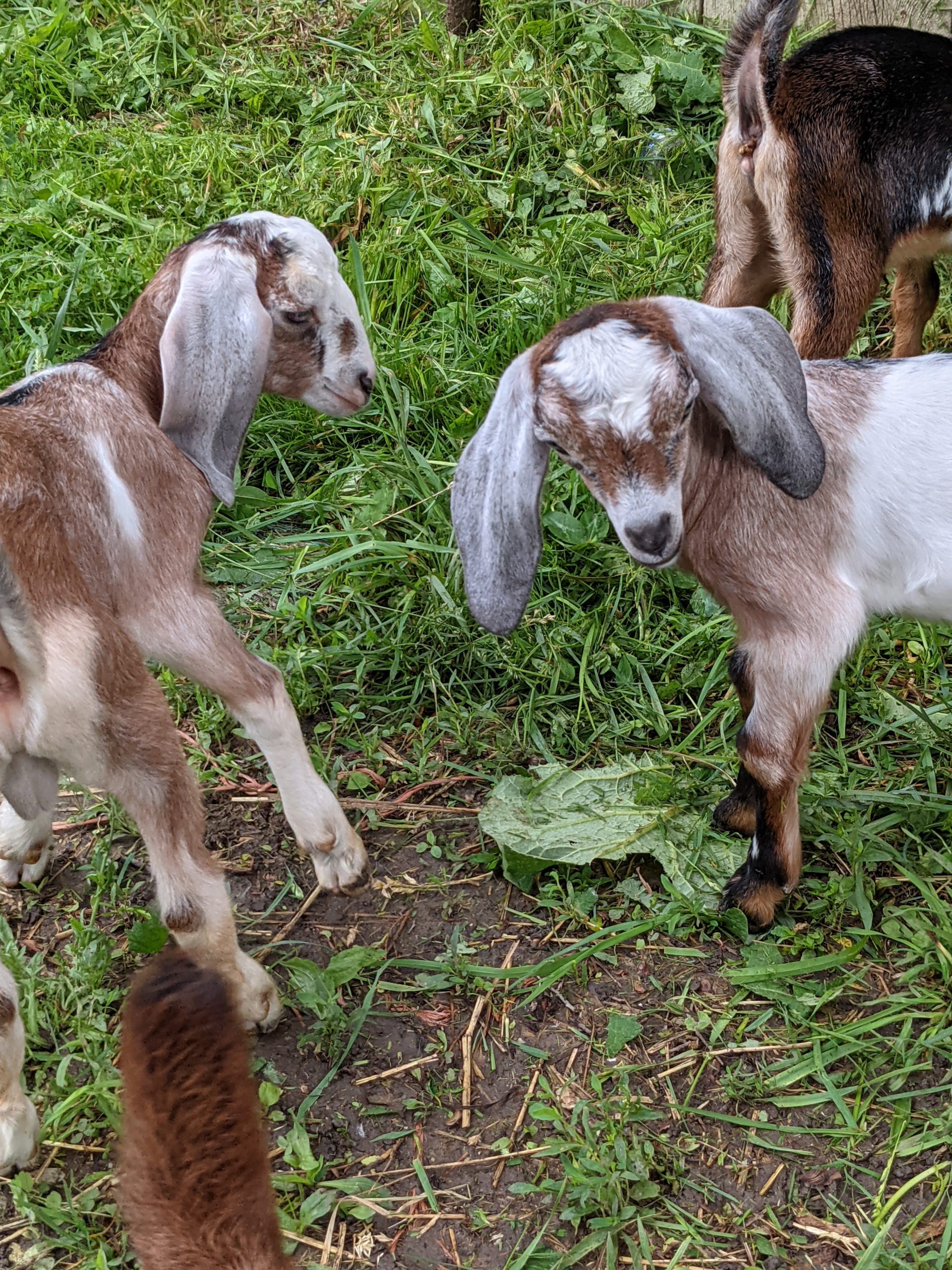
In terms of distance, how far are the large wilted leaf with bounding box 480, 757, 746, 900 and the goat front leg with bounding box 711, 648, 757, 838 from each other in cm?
4

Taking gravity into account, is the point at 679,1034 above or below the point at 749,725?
below

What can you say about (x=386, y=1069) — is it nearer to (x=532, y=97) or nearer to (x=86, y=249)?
(x=86, y=249)

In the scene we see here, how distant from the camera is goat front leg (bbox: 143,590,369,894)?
285cm

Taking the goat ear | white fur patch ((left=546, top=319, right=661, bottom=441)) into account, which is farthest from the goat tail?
white fur patch ((left=546, top=319, right=661, bottom=441))

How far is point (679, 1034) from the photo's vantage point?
9.04 feet

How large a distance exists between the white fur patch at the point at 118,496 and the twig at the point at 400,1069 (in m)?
1.21

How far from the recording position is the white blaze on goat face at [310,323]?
3.13 meters

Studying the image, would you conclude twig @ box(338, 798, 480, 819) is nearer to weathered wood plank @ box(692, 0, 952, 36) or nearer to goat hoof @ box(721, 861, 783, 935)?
goat hoof @ box(721, 861, 783, 935)

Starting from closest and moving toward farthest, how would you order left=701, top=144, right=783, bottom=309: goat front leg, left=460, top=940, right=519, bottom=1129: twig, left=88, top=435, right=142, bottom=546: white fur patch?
left=460, top=940, right=519, bottom=1129: twig < left=88, top=435, right=142, bottom=546: white fur patch < left=701, top=144, right=783, bottom=309: goat front leg

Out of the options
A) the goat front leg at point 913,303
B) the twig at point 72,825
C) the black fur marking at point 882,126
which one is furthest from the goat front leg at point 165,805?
the goat front leg at point 913,303

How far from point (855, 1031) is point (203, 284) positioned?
7.08 ft

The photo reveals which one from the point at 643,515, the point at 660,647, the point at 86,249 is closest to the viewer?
the point at 643,515

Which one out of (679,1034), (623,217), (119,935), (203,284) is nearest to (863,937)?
(679,1034)

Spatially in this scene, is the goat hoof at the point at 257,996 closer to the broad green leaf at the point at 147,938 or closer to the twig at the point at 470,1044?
the broad green leaf at the point at 147,938
